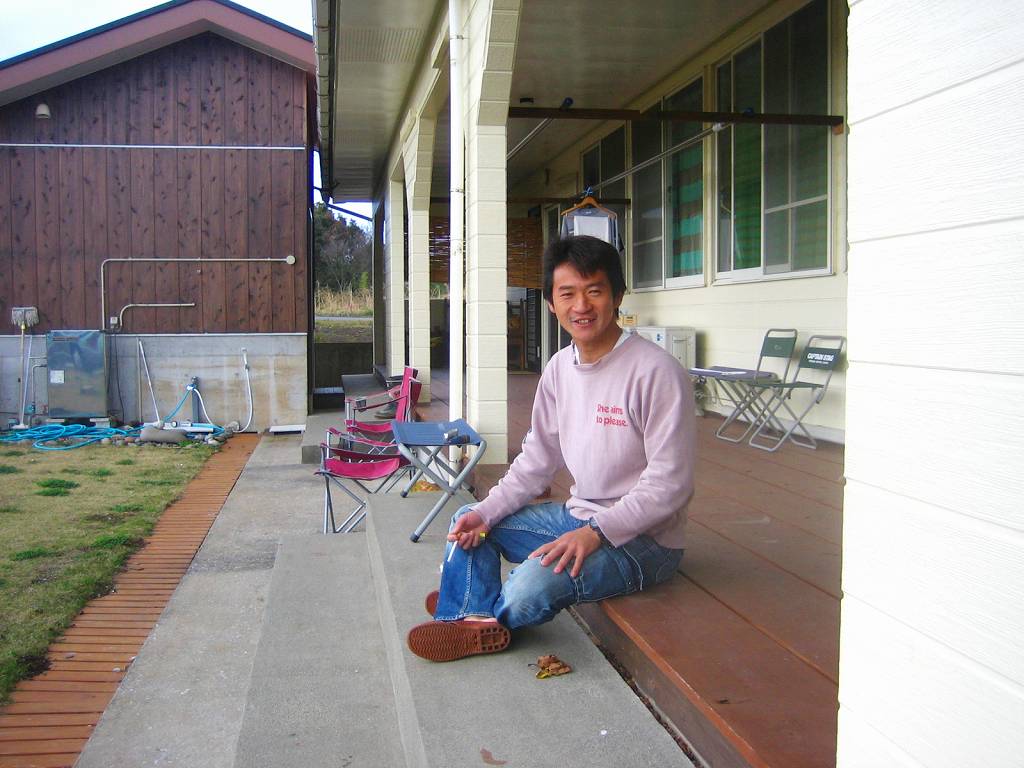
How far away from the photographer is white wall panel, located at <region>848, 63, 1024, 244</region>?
87 centimetres

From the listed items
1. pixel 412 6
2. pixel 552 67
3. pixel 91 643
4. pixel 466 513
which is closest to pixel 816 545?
pixel 466 513

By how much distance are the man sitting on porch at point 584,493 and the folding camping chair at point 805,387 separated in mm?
2817

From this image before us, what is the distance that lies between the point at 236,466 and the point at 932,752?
7.79 meters

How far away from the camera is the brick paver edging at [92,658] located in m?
2.76

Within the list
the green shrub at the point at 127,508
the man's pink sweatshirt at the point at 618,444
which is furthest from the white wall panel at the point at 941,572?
the green shrub at the point at 127,508

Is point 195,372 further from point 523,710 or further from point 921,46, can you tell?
point 921,46

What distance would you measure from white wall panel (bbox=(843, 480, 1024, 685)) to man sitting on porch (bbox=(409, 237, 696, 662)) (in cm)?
105

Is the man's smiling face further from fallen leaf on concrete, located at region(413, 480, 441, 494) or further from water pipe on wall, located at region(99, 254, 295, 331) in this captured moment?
water pipe on wall, located at region(99, 254, 295, 331)

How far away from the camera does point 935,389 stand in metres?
0.96

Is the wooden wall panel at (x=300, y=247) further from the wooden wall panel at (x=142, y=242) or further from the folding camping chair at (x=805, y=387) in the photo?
the folding camping chair at (x=805, y=387)

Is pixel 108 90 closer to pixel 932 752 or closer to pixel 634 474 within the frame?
pixel 634 474

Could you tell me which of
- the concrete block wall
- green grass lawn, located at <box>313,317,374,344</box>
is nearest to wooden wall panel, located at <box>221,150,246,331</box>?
the concrete block wall

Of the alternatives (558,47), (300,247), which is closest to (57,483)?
(300,247)

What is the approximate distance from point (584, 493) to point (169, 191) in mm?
9083
